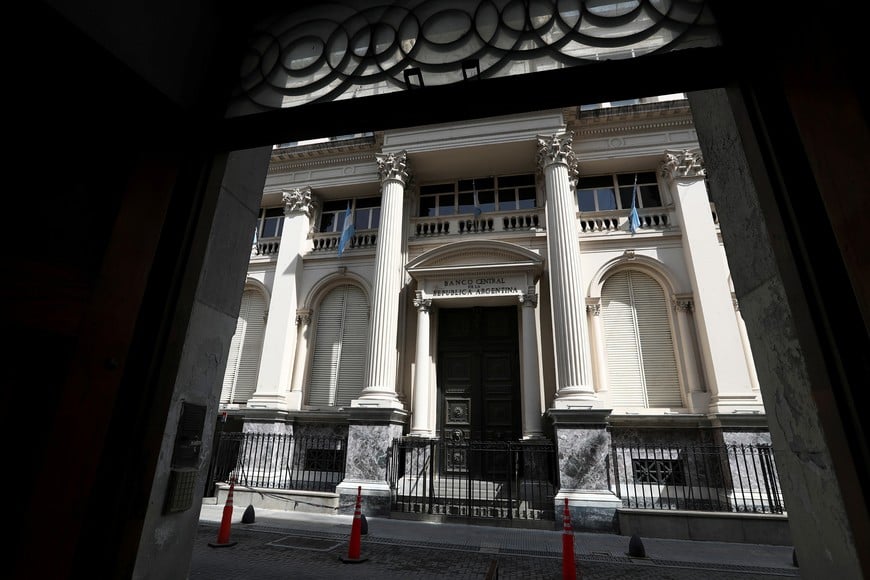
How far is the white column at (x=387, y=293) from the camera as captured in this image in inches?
456

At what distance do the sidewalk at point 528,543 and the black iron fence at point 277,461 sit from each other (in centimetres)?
186

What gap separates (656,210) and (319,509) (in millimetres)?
12658

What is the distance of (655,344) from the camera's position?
1217 cm

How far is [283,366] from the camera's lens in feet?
45.8

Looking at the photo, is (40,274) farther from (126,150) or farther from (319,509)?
(319,509)

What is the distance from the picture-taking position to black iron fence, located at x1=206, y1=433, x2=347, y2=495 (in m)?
11.2

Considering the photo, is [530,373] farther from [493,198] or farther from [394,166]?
[394,166]

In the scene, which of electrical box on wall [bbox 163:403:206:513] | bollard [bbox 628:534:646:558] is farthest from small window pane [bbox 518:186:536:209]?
electrical box on wall [bbox 163:403:206:513]

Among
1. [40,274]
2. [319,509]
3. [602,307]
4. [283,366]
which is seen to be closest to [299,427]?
[283,366]

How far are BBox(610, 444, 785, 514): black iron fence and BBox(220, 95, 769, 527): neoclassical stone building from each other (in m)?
0.56

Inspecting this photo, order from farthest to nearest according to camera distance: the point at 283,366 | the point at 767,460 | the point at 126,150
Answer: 1. the point at 283,366
2. the point at 767,460
3. the point at 126,150

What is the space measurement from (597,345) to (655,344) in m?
1.59

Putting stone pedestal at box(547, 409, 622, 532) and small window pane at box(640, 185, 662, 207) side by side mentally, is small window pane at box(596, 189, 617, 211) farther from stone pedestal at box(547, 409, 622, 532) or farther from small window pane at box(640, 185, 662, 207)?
stone pedestal at box(547, 409, 622, 532)

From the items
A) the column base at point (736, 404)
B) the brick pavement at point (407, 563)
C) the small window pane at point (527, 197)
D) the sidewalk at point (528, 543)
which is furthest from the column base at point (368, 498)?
the small window pane at point (527, 197)
